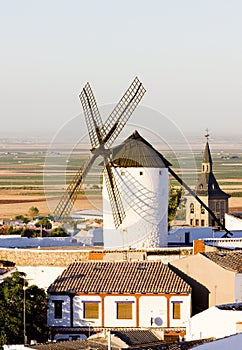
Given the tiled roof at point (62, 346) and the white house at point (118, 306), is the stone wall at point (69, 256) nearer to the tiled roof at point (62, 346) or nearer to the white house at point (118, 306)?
the white house at point (118, 306)

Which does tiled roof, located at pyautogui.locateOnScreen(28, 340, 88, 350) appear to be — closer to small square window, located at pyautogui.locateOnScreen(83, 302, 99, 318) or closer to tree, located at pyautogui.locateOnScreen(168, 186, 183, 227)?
small square window, located at pyautogui.locateOnScreen(83, 302, 99, 318)

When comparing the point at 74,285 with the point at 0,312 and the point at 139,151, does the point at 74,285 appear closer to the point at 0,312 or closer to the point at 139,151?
the point at 0,312

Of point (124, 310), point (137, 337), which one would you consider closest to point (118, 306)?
point (124, 310)

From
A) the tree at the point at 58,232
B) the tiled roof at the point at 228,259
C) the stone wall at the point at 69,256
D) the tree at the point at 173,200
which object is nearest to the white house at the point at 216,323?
the tiled roof at the point at 228,259

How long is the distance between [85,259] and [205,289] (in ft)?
18.7

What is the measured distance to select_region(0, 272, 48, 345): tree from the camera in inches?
1379

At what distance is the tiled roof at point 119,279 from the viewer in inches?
1469

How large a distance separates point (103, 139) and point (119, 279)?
911 cm

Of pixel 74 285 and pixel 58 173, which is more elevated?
pixel 58 173

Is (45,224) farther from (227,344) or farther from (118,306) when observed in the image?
(227,344)

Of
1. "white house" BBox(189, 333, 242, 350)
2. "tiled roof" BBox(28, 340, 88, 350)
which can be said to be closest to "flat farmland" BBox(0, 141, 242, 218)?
"tiled roof" BBox(28, 340, 88, 350)

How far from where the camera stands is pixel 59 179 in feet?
160

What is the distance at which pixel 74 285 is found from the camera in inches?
1478

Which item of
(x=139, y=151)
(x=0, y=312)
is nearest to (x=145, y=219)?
(x=139, y=151)
